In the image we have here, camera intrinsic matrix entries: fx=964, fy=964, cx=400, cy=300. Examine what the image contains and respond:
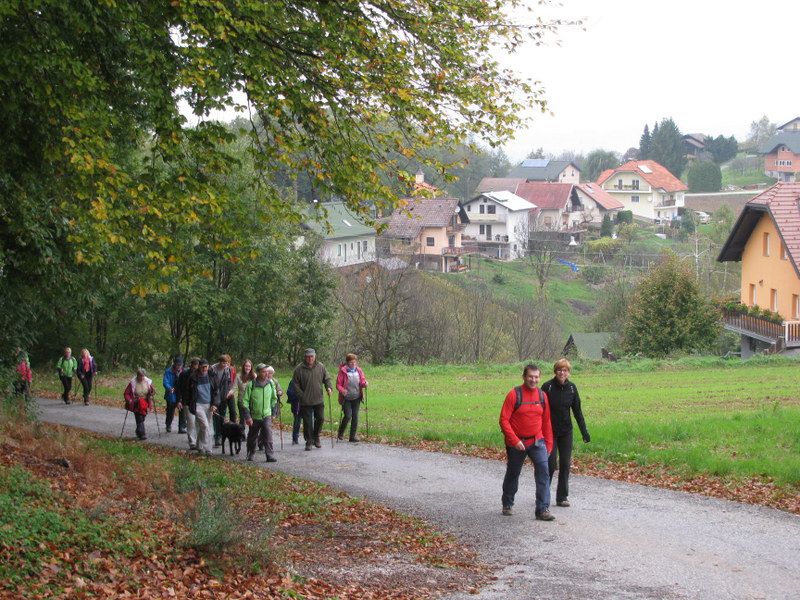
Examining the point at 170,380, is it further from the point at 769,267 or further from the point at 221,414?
the point at 769,267

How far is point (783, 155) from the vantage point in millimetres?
132750

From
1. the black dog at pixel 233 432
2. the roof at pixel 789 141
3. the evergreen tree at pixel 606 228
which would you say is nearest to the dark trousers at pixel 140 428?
the black dog at pixel 233 432

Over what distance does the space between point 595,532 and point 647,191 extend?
116 meters

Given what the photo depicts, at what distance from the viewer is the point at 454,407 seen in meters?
26.4

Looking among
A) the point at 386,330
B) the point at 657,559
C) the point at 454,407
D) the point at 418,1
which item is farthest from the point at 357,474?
the point at 386,330

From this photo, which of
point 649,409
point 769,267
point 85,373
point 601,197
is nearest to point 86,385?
point 85,373

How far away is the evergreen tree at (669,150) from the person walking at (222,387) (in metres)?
136

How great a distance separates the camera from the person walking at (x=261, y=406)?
56.2ft

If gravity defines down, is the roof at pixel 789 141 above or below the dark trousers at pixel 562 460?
above

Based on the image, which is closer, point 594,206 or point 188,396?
point 188,396

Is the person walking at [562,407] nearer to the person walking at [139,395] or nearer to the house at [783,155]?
the person walking at [139,395]

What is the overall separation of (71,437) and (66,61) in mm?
8628

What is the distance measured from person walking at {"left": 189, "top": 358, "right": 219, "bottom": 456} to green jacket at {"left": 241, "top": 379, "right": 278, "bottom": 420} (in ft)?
3.70

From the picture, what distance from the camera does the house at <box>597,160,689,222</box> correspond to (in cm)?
12194
